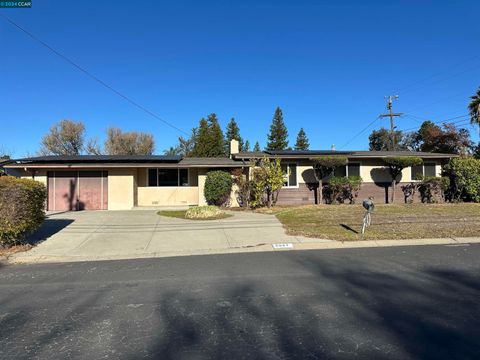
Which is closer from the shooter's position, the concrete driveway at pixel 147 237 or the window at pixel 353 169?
the concrete driveway at pixel 147 237

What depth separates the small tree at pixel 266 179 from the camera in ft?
54.5

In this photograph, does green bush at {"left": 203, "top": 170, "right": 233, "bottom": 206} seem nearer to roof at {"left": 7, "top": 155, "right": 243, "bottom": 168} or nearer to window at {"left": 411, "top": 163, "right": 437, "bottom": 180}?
roof at {"left": 7, "top": 155, "right": 243, "bottom": 168}

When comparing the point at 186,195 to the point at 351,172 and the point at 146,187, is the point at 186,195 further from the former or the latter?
the point at 351,172

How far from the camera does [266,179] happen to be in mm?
16734

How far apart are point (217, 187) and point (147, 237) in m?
7.50

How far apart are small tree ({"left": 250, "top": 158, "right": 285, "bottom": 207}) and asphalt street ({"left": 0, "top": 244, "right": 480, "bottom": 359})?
8944 millimetres

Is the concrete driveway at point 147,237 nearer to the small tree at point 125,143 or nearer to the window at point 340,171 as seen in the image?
the window at point 340,171

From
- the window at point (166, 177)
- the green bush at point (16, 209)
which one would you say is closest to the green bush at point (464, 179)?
the window at point (166, 177)

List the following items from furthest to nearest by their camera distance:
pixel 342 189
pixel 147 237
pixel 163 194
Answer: pixel 163 194 < pixel 342 189 < pixel 147 237

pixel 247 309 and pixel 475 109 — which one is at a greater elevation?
pixel 475 109

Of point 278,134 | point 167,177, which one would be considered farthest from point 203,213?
point 278,134

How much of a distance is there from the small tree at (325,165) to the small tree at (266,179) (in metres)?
2.37

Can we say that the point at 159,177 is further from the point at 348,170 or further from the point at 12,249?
the point at 12,249

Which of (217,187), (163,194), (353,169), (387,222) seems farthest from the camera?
(163,194)
